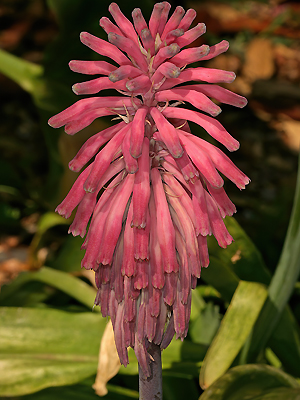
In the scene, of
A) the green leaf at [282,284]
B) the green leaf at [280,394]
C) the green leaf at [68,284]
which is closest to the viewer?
the green leaf at [280,394]

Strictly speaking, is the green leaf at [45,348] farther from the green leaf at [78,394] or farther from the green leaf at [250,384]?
the green leaf at [250,384]

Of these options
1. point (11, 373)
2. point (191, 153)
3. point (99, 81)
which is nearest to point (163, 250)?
point (191, 153)

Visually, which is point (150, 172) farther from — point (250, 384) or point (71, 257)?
point (71, 257)

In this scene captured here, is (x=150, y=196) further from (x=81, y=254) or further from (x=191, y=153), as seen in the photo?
(x=81, y=254)

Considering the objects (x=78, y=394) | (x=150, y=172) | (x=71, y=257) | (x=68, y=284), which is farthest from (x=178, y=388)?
(x=150, y=172)

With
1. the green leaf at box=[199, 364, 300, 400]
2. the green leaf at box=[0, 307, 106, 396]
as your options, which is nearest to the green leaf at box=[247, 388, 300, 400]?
the green leaf at box=[199, 364, 300, 400]

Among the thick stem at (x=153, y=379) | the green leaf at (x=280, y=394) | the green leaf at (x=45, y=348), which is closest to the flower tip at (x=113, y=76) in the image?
the thick stem at (x=153, y=379)
